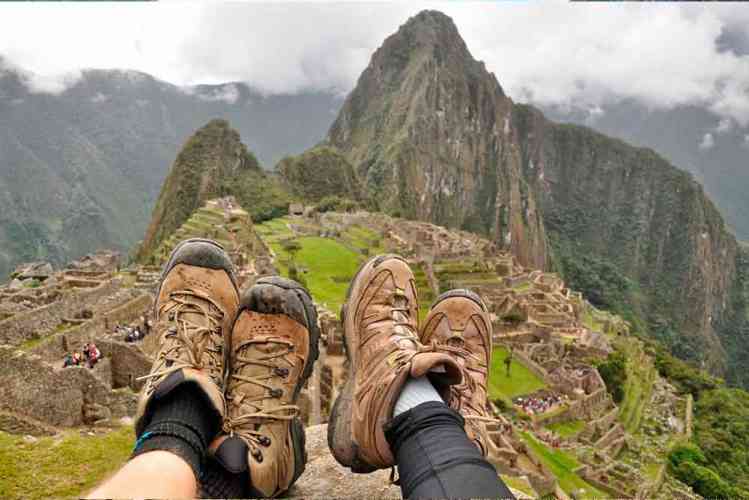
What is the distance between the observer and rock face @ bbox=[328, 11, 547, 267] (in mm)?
109125

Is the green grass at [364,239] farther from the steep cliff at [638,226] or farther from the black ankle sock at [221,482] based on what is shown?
the steep cliff at [638,226]

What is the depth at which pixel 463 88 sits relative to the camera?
453ft

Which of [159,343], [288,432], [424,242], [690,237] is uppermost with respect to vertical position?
[690,237]

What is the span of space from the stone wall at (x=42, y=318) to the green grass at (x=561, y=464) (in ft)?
37.5

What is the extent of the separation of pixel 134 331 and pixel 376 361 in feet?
22.5

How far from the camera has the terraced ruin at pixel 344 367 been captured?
16.8ft

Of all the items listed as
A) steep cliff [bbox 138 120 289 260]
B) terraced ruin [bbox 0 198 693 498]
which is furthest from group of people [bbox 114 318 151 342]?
steep cliff [bbox 138 120 289 260]

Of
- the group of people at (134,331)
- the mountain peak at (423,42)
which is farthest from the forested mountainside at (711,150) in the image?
the group of people at (134,331)

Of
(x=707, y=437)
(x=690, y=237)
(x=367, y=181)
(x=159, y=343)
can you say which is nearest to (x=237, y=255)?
(x=159, y=343)

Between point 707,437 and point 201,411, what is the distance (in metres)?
28.3

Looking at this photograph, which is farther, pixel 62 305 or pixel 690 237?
pixel 690 237

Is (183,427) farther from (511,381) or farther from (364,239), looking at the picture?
(364,239)

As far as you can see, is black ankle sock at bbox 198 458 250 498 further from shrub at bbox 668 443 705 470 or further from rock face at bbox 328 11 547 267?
rock face at bbox 328 11 547 267

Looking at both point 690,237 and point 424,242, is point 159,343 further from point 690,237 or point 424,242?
point 690,237
